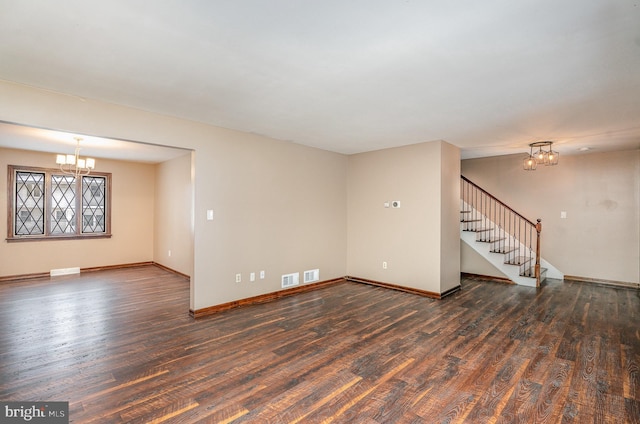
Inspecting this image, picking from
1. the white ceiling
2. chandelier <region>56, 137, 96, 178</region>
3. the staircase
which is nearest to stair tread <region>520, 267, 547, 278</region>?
the staircase

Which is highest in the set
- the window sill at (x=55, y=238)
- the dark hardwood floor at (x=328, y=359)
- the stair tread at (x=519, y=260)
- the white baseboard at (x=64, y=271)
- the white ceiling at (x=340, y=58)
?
the white ceiling at (x=340, y=58)

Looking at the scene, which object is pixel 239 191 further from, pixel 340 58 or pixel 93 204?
pixel 93 204

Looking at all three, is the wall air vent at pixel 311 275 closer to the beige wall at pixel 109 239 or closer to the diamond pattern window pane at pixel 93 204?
the beige wall at pixel 109 239

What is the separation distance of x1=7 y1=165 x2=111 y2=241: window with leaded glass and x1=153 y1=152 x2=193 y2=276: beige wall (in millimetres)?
1081

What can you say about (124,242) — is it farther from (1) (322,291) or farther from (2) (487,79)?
(2) (487,79)

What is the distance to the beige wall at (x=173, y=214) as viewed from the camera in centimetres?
631

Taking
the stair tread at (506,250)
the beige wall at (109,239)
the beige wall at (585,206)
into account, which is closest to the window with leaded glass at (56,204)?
the beige wall at (109,239)

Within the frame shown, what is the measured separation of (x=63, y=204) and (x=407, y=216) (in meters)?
7.28

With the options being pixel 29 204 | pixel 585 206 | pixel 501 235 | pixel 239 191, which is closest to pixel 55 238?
pixel 29 204

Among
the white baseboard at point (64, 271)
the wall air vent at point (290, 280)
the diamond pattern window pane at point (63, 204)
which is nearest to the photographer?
the wall air vent at point (290, 280)

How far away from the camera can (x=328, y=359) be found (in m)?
2.90

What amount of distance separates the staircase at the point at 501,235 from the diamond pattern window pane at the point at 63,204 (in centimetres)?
863

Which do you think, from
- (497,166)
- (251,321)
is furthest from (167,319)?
(497,166)

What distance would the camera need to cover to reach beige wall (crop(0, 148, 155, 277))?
237 inches
